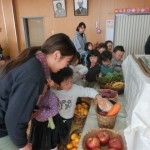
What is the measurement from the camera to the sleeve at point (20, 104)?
2.55ft

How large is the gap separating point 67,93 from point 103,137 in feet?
1.62

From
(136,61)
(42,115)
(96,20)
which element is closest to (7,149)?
(42,115)

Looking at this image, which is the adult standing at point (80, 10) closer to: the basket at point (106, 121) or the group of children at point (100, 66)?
the group of children at point (100, 66)

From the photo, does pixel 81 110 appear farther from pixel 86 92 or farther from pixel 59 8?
pixel 59 8

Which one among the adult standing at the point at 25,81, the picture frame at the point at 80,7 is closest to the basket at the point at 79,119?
the adult standing at the point at 25,81

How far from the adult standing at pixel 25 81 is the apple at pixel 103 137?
0.43 m

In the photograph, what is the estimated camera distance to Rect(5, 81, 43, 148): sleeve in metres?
0.78

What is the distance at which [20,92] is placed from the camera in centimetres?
78

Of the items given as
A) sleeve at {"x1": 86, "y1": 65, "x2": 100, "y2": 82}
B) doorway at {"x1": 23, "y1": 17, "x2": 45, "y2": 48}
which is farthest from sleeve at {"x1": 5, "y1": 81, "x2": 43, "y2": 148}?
doorway at {"x1": 23, "y1": 17, "x2": 45, "y2": 48}

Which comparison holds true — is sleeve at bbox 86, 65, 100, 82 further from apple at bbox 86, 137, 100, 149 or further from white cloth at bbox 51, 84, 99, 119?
apple at bbox 86, 137, 100, 149

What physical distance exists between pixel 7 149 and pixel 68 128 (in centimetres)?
70

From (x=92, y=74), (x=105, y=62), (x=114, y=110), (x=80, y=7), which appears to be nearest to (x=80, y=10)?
(x=80, y=7)

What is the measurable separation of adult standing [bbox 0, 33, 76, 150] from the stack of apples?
365 mm

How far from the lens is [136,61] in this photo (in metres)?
1.41
